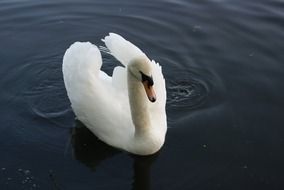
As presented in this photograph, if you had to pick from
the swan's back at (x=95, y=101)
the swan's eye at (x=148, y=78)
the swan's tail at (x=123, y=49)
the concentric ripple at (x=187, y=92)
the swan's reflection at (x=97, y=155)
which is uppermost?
the swan's tail at (x=123, y=49)

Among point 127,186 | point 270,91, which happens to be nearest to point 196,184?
point 127,186

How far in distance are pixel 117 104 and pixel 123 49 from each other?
80 centimetres

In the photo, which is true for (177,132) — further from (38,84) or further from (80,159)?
(38,84)

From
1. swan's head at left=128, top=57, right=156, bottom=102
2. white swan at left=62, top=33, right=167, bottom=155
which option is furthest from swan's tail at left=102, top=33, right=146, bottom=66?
swan's head at left=128, top=57, right=156, bottom=102

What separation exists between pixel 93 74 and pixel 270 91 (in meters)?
3.07

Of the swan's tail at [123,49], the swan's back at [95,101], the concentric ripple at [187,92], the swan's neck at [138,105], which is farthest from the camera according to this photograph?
the concentric ripple at [187,92]

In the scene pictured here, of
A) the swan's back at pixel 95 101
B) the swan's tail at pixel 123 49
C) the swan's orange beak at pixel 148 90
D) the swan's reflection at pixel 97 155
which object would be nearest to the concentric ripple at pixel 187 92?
the swan's back at pixel 95 101

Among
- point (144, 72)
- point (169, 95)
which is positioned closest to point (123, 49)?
point (144, 72)

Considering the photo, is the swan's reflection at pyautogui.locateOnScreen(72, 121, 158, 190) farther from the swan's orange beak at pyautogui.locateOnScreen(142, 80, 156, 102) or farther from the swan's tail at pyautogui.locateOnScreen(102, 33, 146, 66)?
the swan's tail at pyautogui.locateOnScreen(102, 33, 146, 66)

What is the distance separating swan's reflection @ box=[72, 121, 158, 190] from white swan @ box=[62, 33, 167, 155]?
11cm

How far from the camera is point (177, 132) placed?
8234mm

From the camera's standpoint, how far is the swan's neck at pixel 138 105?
7.36m

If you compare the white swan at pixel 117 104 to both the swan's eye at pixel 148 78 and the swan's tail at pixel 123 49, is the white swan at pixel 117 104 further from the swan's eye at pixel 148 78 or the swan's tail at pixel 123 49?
the swan's eye at pixel 148 78

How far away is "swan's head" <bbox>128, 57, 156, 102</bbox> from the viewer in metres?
7.03
